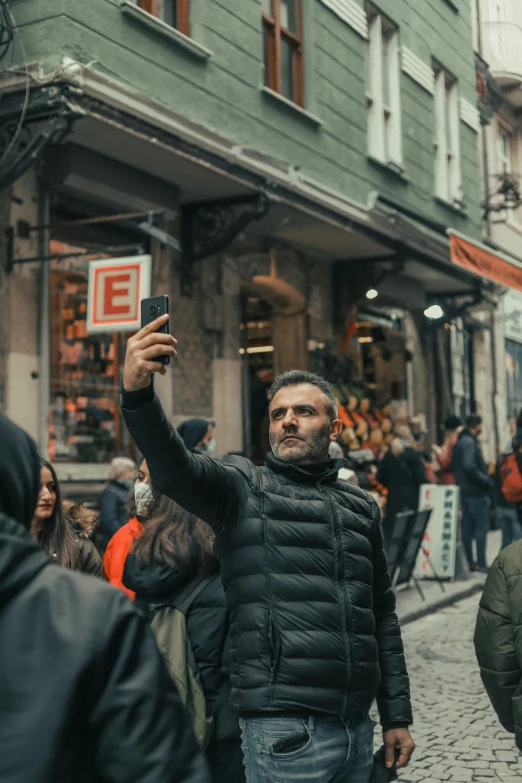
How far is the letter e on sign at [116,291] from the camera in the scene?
9.17 m

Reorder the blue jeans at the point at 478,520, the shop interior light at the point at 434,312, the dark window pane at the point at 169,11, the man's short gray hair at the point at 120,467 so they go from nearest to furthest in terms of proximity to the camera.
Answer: the man's short gray hair at the point at 120,467, the dark window pane at the point at 169,11, the blue jeans at the point at 478,520, the shop interior light at the point at 434,312

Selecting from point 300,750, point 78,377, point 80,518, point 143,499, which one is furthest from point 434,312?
point 300,750

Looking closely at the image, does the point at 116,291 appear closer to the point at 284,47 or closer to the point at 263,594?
the point at 284,47

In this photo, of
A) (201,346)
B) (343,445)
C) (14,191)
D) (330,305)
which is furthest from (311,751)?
(330,305)

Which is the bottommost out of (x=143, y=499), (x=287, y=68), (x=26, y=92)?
(x=143, y=499)

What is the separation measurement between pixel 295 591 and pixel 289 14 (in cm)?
1186

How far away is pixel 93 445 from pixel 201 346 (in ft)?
7.62

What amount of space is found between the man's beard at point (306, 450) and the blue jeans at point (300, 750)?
2.55 feet

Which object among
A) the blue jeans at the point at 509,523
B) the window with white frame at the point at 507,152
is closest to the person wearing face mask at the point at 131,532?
the blue jeans at the point at 509,523

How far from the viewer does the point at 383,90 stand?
16266mm

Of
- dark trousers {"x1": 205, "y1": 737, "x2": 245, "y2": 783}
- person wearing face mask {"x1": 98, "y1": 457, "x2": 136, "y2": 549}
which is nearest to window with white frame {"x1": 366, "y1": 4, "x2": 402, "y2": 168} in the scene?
person wearing face mask {"x1": 98, "y1": 457, "x2": 136, "y2": 549}

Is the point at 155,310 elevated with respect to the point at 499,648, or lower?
elevated

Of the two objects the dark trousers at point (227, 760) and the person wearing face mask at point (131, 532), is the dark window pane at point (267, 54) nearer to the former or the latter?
the person wearing face mask at point (131, 532)

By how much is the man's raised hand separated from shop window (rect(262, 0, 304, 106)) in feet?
35.5
